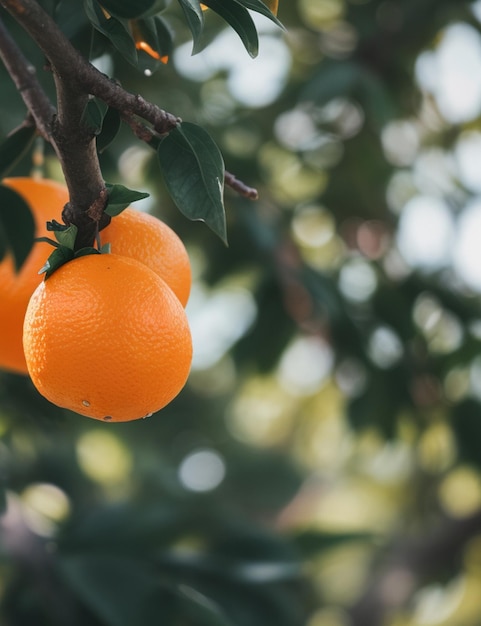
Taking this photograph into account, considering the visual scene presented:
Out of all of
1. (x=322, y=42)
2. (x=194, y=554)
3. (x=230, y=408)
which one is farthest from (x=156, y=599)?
(x=230, y=408)

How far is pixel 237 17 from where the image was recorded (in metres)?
0.53

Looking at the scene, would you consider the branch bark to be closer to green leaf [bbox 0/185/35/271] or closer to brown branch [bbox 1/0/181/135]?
brown branch [bbox 1/0/181/135]

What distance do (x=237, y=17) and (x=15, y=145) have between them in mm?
216

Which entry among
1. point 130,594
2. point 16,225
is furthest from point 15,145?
point 130,594

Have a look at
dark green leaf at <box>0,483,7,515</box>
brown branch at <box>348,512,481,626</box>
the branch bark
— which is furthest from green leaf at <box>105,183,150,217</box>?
brown branch at <box>348,512,481,626</box>

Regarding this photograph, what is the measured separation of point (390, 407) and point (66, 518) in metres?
0.59

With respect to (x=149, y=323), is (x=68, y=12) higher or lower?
higher

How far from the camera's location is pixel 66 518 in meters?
1.41

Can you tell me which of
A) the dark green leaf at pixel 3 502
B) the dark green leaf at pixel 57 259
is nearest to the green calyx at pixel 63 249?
the dark green leaf at pixel 57 259

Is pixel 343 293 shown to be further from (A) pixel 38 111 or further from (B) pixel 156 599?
(A) pixel 38 111

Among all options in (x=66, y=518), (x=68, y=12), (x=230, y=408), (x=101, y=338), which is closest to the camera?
(x=101, y=338)

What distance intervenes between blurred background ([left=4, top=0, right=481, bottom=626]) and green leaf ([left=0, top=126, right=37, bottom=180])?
0.36ft

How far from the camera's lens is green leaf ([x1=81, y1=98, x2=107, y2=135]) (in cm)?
46

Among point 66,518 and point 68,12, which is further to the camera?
point 66,518
